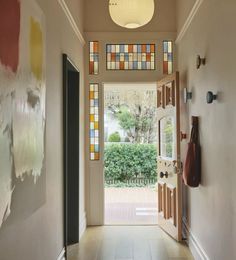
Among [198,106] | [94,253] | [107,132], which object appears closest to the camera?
[198,106]

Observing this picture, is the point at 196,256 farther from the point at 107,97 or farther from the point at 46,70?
the point at 107,97

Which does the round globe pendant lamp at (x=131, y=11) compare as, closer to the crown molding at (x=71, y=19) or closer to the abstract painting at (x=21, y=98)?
the crown molding at (x=71, y=19)

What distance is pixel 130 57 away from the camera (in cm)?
520

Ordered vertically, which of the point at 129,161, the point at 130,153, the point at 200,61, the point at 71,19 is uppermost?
the point at 71,19

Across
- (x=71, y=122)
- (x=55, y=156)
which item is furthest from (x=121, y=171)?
(x=55, y=156)

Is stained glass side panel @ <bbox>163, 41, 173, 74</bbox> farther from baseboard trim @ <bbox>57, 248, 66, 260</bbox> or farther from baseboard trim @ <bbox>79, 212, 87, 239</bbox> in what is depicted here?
baseboard trim @ <bbox>57, 248, 66, 260</bbox>

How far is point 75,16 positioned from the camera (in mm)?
4344

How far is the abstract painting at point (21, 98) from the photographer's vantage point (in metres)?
1.83

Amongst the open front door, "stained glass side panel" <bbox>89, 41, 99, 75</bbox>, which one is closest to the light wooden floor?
the open front door

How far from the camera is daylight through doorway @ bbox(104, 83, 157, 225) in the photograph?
6895mm

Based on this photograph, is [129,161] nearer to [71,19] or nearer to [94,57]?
[94,57]

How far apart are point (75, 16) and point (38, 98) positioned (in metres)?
2.17

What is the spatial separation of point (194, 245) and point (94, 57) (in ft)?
9.68

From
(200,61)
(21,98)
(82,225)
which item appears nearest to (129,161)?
(82,225)
